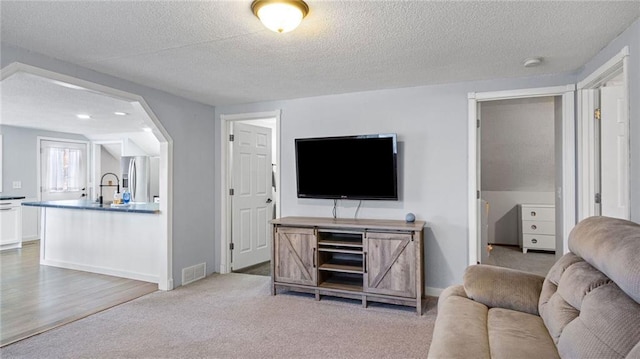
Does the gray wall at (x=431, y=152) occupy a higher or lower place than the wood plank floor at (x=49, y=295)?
higher

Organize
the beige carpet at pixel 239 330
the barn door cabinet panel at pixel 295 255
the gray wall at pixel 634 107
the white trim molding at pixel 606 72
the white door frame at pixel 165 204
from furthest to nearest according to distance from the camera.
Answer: the white door frame at pixel 165 204, the barn door cabinet panel at pixel 295 255, the beige carpet at pixel 239 330, the white trim molding at pixel 606 72, the gray wall at pixel 634 107

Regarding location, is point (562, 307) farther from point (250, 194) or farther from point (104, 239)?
point (104, 239)

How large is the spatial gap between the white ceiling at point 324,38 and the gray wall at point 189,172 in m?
0.50

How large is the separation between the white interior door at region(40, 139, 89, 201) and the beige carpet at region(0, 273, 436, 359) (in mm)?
5038

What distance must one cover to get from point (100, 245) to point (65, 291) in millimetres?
845

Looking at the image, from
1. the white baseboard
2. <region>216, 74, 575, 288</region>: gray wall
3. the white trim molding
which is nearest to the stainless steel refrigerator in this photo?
the white baseboard

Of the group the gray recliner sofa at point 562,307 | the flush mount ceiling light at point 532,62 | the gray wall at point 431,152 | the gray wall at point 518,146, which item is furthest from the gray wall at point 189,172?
the gray wall at point 518,146

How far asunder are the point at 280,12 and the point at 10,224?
663cm

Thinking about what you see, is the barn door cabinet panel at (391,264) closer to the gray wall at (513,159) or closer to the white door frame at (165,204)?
the white door frame at (165,204)

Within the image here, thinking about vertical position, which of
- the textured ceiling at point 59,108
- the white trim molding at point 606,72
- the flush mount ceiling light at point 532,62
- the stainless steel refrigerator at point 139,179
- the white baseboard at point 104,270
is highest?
the textured ceiling at point 59,108

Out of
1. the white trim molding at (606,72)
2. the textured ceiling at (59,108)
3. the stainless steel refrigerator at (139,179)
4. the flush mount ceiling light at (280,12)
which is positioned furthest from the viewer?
the stainless steel refrigerator at (139,179)

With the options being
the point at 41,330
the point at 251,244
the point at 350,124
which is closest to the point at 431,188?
the point at 350,124

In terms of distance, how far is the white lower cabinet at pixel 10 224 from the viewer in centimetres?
581

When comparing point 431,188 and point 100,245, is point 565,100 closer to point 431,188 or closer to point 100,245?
point 431,188
